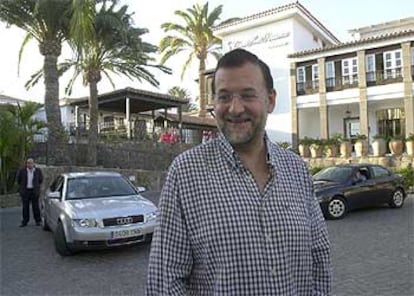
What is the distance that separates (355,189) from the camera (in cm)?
1304

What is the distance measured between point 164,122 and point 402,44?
51.3 feet

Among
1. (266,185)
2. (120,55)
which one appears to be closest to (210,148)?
(266,185)

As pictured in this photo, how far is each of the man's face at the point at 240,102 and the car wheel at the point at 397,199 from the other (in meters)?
13.1

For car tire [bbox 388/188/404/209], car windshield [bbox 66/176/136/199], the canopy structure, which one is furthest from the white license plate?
the canopy structure

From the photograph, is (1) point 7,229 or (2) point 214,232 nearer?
(2) point 214,232

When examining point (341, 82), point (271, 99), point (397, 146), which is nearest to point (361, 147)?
point (397, 146)

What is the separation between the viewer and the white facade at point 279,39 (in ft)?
107

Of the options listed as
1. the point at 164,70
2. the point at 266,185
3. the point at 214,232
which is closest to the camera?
the point at 214,232

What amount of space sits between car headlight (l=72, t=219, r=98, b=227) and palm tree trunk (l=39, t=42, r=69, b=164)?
44.1ft

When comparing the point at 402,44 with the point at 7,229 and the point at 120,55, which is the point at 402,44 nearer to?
the point at 120,55

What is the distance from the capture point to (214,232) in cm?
183

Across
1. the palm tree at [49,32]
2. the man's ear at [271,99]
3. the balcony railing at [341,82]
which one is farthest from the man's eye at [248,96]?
the balcony railing at [341,82]

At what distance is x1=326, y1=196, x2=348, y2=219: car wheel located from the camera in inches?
483

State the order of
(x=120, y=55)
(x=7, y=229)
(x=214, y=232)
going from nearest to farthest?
(x=214, y=232)
(x=7, y=229)
(x=120, y=55)
